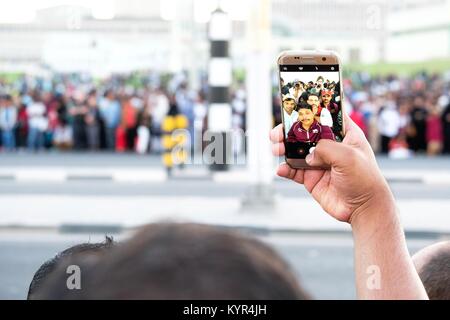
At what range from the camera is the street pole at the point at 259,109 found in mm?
10114

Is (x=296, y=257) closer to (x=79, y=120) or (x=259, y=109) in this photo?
(x=259, y=109)

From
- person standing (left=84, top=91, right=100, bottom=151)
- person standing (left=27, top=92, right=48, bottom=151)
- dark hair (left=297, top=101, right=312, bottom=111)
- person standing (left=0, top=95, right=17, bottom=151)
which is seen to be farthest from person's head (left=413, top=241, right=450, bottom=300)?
person standing (left=0, top=95, right=17, bottom=151)

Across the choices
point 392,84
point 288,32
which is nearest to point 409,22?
point 288,32

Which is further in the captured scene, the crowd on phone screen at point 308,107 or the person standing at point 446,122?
the person standing at point 446,122

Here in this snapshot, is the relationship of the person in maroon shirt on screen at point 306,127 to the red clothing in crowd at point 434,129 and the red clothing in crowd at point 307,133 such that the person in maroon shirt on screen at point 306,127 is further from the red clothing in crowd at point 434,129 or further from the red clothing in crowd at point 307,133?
the red clothing in crowd at point 434,129

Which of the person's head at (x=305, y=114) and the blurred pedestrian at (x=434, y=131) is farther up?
the person's head at (x=305, y=114)

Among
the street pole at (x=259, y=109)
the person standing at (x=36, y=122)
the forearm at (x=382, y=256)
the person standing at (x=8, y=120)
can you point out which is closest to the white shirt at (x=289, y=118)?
the forearm at (x=382, y=256)

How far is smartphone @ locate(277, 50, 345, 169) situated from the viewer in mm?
1740

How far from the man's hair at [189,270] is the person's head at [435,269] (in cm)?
88

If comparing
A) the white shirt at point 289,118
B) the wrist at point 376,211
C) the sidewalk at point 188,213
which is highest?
the white shirt at point 289,118

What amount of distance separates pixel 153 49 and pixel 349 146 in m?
17.0

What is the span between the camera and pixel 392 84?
23609 millimetres

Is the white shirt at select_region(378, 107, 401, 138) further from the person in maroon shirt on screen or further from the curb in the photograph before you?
the person in maroon shirt on screen
